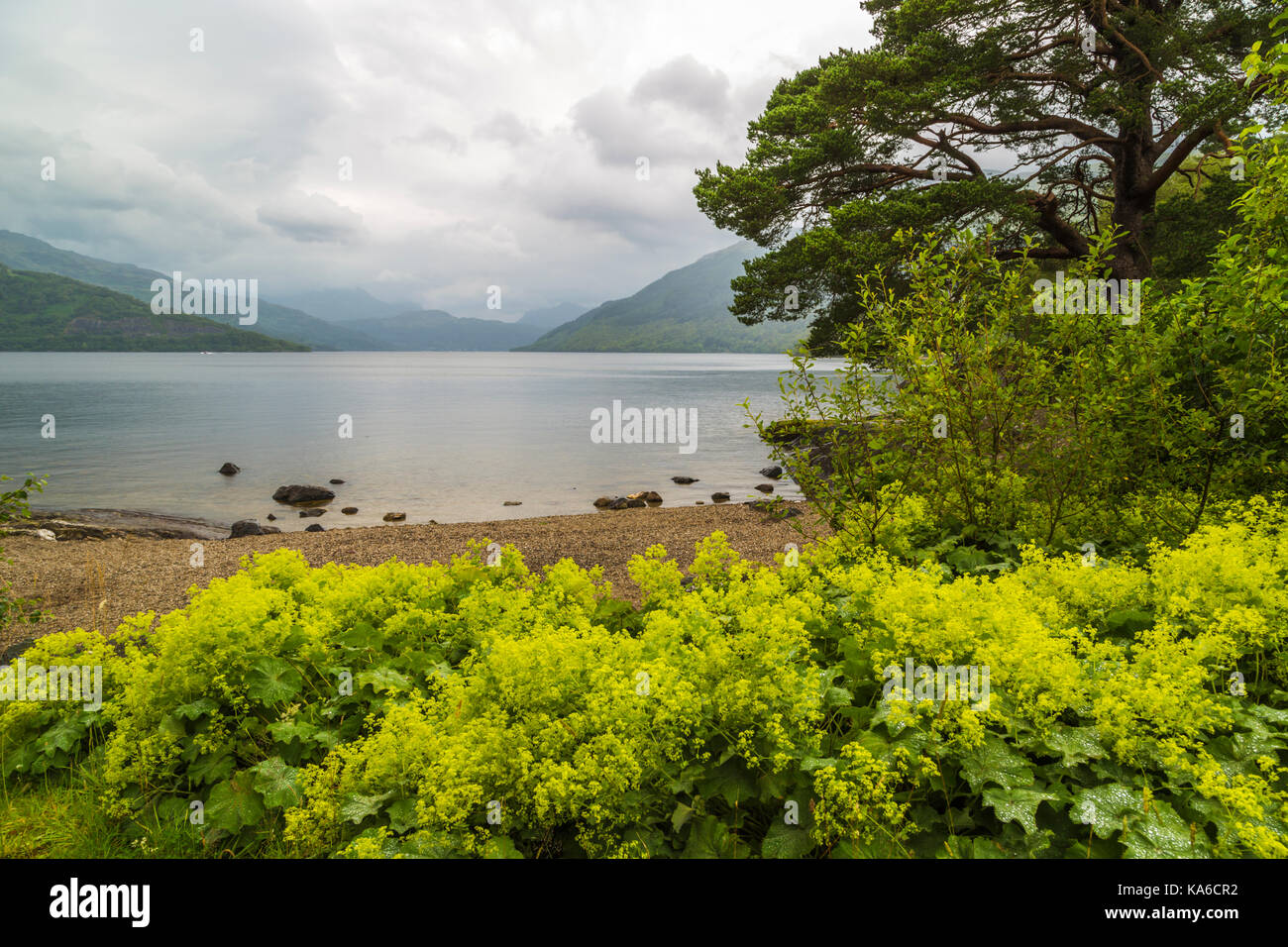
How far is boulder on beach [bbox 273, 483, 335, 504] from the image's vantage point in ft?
79.9

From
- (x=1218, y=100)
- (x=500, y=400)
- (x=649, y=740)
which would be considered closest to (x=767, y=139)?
(x=1218, y=100)

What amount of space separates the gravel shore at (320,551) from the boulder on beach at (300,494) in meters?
6.33

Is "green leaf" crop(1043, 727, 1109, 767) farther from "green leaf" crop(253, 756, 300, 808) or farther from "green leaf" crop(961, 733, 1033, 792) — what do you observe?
"green leaf" crop(253, 756, 300, 808)

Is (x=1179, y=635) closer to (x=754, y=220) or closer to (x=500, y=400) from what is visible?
(x=754, y=220)

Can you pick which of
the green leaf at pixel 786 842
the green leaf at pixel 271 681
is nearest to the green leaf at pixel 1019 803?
the green leaf at pixel 786 842

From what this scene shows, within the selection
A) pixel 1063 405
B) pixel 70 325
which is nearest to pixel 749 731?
pixel 1063 405

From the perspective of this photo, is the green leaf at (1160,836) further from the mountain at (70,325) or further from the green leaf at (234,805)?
the mountain at (70,325)

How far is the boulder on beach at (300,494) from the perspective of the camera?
959 inches

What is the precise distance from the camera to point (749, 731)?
2504 mm

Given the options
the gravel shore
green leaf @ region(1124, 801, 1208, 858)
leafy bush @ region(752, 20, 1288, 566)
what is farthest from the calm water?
green leaf @ region(1124, 801, 1208, 858)

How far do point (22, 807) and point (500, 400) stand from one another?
7208 cm

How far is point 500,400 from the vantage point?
242 ft

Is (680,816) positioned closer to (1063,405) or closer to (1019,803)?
(1019,803)
